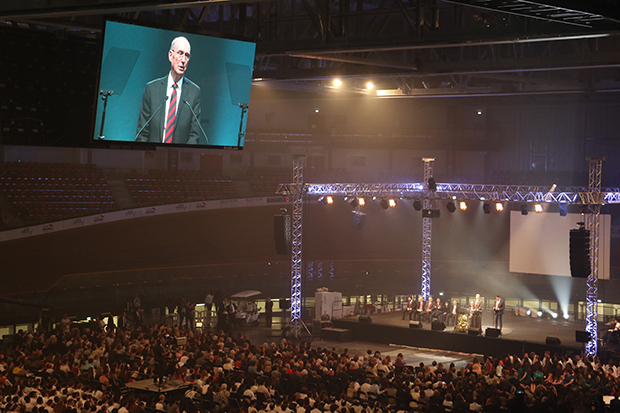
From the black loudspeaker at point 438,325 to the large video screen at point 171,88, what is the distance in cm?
1366

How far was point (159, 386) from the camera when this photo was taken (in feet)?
39.7

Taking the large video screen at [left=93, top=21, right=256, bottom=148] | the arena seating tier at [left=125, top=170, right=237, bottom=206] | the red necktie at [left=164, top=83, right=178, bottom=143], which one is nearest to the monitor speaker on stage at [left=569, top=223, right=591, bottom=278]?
the large video screen at [left=93, top=21, right=256, bottom=148]

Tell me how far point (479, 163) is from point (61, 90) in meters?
32.4

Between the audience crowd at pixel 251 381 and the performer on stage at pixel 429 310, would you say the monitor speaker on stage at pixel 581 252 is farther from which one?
the performer on stage at pixel 429 310

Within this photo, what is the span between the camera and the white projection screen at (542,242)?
26.0 meters

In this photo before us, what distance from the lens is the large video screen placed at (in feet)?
34.9

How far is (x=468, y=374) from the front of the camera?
1608 centimetres

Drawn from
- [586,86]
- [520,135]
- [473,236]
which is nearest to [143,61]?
[586,86]

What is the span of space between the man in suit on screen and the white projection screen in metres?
18.8

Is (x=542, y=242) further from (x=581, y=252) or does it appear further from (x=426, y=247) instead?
(x=581, y=252)

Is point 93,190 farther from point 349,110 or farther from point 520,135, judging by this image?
point 520,135

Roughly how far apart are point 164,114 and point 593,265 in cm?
1544

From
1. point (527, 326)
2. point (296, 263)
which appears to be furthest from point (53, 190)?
point (527, 326)

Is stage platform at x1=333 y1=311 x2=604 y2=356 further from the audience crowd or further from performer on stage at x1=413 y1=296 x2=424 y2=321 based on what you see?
the audience crowd
